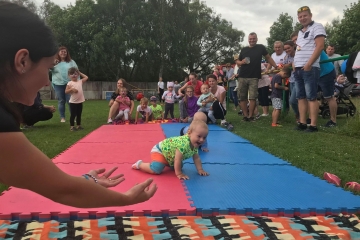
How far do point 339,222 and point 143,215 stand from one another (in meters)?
1.40

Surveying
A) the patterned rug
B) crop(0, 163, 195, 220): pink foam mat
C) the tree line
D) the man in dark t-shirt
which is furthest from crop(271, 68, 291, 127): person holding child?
the tree line

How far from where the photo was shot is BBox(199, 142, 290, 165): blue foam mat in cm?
417

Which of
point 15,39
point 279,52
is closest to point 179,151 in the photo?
point 15,39

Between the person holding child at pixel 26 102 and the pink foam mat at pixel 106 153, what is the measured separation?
3.03 m

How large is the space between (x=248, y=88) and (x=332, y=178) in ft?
17.2

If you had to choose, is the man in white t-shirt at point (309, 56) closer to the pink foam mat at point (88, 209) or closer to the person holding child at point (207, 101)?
the person holding child at point (207, 101)

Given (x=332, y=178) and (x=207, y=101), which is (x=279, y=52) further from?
(x=332, y=178)

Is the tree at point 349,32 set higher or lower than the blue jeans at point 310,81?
higher

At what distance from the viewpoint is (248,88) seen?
831cm

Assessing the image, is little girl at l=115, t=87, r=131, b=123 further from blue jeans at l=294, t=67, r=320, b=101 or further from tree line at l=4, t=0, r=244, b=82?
tree line at l=4, t=0, r=244, b=82

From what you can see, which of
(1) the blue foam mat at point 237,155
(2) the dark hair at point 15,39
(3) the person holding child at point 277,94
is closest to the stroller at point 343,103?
(3) the person holding child at point 277,94

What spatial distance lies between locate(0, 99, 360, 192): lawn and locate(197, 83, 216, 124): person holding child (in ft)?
2.82

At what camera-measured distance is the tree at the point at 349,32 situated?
35125 millimetres

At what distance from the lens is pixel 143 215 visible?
2461 mm
